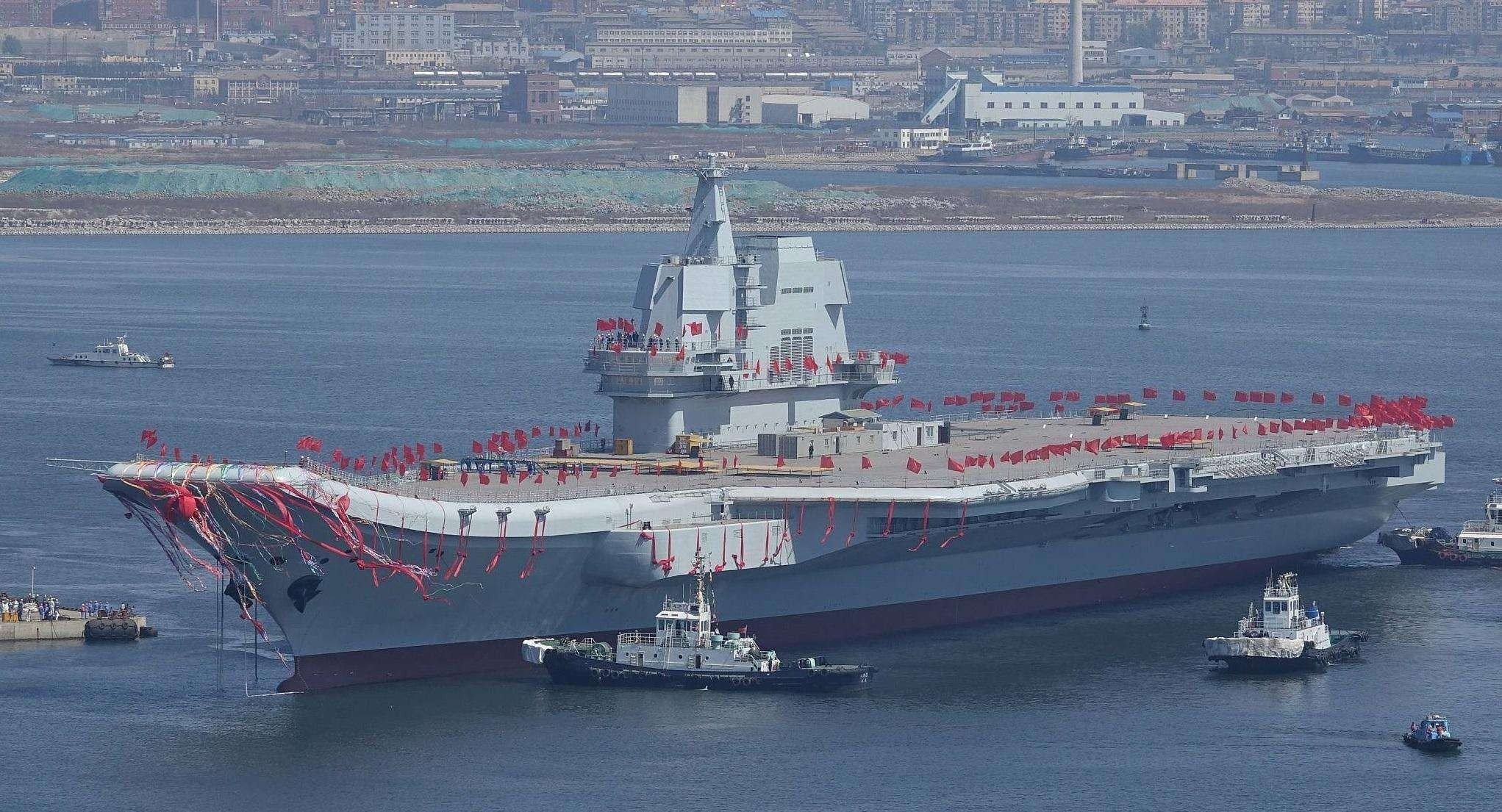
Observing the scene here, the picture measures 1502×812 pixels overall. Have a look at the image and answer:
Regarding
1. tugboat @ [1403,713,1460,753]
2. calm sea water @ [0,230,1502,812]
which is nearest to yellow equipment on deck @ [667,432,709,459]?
calm sea water @ [0,230,1502,812]

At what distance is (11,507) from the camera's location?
210ft

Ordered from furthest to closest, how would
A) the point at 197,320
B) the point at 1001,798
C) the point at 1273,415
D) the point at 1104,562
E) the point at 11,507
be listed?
the point at 197,320
the point at 1273,415
the point at 11,507
the point at 1104,562
the point at 1001,798

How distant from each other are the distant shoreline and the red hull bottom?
10611 centimetres

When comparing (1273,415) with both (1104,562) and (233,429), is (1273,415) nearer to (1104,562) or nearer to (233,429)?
(1104,562)

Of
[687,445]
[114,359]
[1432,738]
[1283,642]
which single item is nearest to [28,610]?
[687,445]

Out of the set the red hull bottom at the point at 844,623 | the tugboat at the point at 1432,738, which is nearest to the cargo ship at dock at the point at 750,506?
the red hull bottom at the point at 844,623

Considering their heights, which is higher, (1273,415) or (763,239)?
(763,239)

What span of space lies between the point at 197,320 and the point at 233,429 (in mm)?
37698

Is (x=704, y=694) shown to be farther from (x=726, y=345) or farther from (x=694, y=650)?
(x=726, y=345)

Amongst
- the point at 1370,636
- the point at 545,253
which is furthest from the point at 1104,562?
the point at 545,253

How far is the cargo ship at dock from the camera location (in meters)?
47.8

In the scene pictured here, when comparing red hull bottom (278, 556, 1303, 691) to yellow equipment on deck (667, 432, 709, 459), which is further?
yellow equipment on deck (667, 432, 709, 459)

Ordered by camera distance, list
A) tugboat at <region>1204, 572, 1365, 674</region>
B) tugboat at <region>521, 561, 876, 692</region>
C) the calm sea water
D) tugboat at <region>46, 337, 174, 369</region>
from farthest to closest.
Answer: tugboat at <region>46, 337, 174, 369</region>, tugboat at <region>1204, 572, 1365, 674</region>, tugboat at <region>521, 561, 876, 692</region>, the calm sea water

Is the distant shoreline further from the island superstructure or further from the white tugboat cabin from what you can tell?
the white tugboat cabin
